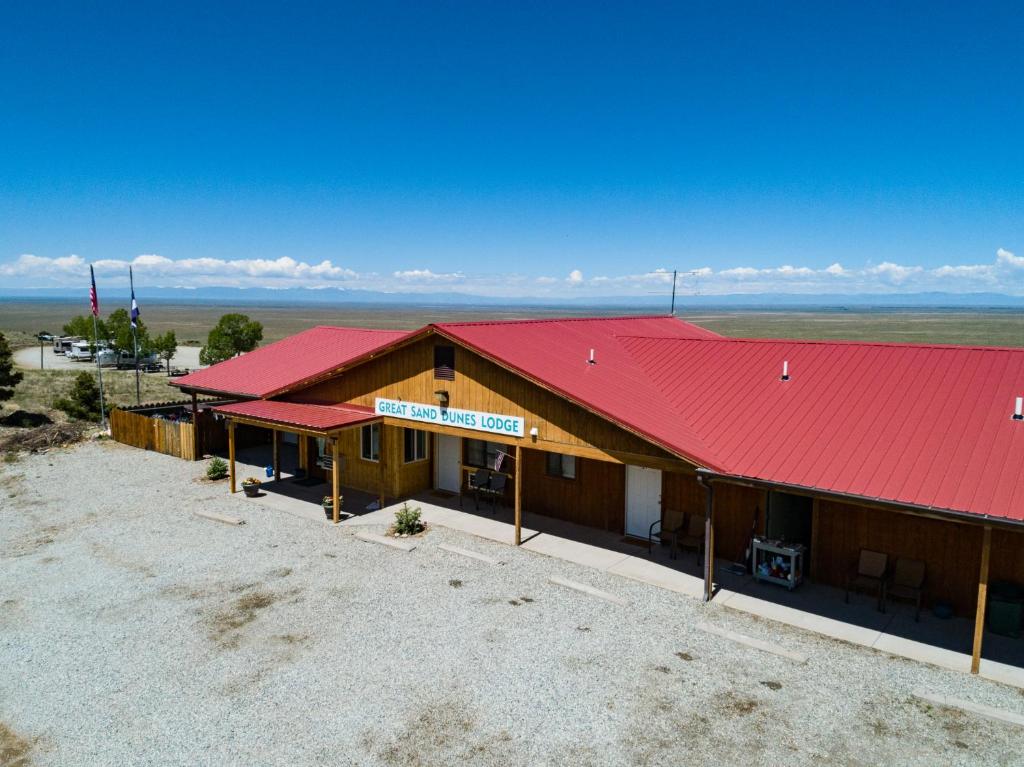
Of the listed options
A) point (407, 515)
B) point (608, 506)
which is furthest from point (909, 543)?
point (407, 515)

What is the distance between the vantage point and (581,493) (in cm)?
1733

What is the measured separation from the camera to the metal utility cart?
43.6ft

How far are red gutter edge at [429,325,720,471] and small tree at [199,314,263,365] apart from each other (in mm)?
34153

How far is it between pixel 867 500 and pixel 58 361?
65534 millimetres

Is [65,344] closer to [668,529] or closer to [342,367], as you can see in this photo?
[342,367]

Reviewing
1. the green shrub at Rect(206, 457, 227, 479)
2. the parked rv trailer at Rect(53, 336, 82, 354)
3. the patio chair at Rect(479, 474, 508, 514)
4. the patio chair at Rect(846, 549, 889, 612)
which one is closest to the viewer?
the patio chair at Rect(846, 549, 889, 612)

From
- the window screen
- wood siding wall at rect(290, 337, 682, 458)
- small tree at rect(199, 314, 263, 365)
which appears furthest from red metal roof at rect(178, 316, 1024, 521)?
small tree at rect(199, 314, 263, 365)

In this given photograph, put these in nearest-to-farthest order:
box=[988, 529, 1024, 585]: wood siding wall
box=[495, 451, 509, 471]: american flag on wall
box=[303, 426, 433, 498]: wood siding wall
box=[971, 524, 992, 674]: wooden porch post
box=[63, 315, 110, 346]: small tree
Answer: box=[971, 524, 992, 674]: wooden porch post
box=[988, 529, 1024, 585]: wood siding wall
box=[495, 451, 509, 471]: american flag on wall
box=[303, 426, 433, 498]: wood siding wall
box=[63, 315, 110, 346]: small tree

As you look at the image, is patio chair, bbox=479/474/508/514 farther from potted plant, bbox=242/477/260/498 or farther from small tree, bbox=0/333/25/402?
small tree, bbox=0/333/25/402

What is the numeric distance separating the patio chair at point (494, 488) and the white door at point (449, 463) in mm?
1294

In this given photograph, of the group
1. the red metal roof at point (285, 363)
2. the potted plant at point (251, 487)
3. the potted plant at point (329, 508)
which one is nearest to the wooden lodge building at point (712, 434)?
the potted plant at point (251, 487)

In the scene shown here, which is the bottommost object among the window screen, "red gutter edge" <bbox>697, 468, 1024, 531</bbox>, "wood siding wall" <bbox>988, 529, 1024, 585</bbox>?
"wood siding wall" <bbox>988, 529, 1024, 585</bbox>

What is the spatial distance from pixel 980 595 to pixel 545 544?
8510mm

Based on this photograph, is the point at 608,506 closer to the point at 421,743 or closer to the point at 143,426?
the point at 421,743
